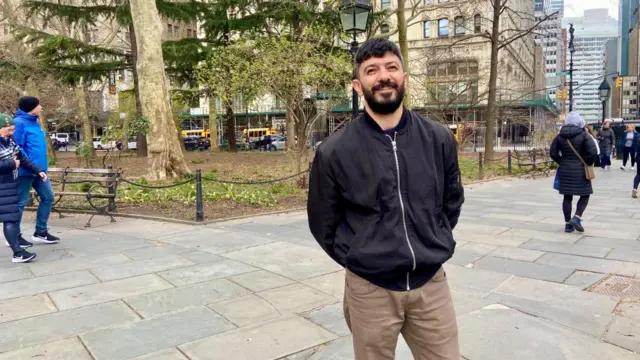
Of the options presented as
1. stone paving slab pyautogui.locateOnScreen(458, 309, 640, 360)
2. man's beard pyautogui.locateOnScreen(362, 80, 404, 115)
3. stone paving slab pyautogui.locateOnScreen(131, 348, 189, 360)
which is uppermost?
man's beard pyautogui.locateOnScreen(362, 80, 404, 115)

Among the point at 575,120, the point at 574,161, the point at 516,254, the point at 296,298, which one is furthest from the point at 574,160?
the point at 296,298

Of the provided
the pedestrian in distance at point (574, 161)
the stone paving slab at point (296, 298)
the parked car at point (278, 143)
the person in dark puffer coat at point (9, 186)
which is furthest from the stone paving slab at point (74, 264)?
the parked car at point (278, 143)

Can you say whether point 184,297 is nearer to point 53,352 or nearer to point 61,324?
point 61,324

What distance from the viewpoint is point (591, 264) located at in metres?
5.79

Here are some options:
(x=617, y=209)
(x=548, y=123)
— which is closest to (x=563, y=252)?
(x=617, y=209)

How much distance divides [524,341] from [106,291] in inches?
150

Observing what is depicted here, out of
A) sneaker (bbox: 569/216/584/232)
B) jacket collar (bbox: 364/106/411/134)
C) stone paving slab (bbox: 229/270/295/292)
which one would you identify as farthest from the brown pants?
sneaker (bbox: 569/216/584/232)

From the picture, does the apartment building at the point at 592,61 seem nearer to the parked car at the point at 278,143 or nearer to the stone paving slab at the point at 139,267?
the parked car at the point at 278,143

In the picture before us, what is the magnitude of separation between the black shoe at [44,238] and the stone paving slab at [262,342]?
14.3 ft

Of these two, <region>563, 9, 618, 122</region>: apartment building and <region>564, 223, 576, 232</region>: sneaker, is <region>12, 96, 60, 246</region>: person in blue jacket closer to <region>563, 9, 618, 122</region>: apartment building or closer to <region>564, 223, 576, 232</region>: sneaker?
<region>564, 223, 576, 232</region>: sneaker

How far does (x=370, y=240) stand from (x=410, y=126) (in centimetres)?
54

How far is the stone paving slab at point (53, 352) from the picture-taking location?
3.50 meters

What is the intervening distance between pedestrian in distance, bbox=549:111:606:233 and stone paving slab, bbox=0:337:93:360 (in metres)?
6.72

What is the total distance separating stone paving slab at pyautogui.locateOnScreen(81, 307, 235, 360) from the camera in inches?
142
